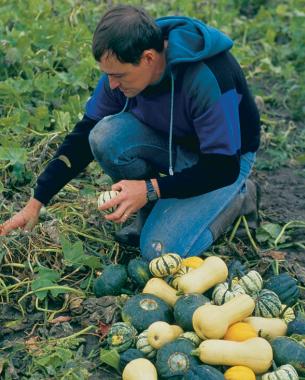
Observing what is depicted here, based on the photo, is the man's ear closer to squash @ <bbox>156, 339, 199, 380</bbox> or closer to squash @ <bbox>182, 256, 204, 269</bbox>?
squash @ <bbox>182, 256, 204, 269</bbox>

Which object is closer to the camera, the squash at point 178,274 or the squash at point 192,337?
the squash at point 192,337

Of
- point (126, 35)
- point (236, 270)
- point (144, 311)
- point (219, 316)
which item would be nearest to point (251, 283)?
point (236, 270)

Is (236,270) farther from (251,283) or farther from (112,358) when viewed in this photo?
(112,358)

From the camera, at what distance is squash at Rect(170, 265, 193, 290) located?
12.1 ft

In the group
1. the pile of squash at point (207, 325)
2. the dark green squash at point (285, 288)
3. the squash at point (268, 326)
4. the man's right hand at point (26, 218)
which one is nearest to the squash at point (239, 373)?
the pile of squash at point (207, 325)

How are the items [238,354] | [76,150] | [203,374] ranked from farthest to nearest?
[76,150] < [238,354] < [203,374]

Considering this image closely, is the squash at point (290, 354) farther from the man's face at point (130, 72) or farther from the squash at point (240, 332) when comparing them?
the man's face at point (130, 72)

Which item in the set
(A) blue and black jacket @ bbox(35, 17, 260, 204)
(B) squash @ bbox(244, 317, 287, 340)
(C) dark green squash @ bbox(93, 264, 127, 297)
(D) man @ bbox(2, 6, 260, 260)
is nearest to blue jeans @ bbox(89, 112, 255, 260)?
(D) man @ bbox(2, 6, 260, 260)

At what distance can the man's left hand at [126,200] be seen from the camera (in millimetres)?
3551

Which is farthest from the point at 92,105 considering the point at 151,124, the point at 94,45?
the point at 94,45

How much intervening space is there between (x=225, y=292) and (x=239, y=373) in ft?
1.55

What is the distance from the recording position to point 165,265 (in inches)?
146

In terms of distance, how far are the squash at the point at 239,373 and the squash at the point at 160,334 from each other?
285 millimetres

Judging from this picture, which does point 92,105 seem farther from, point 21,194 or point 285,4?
point 285,4
